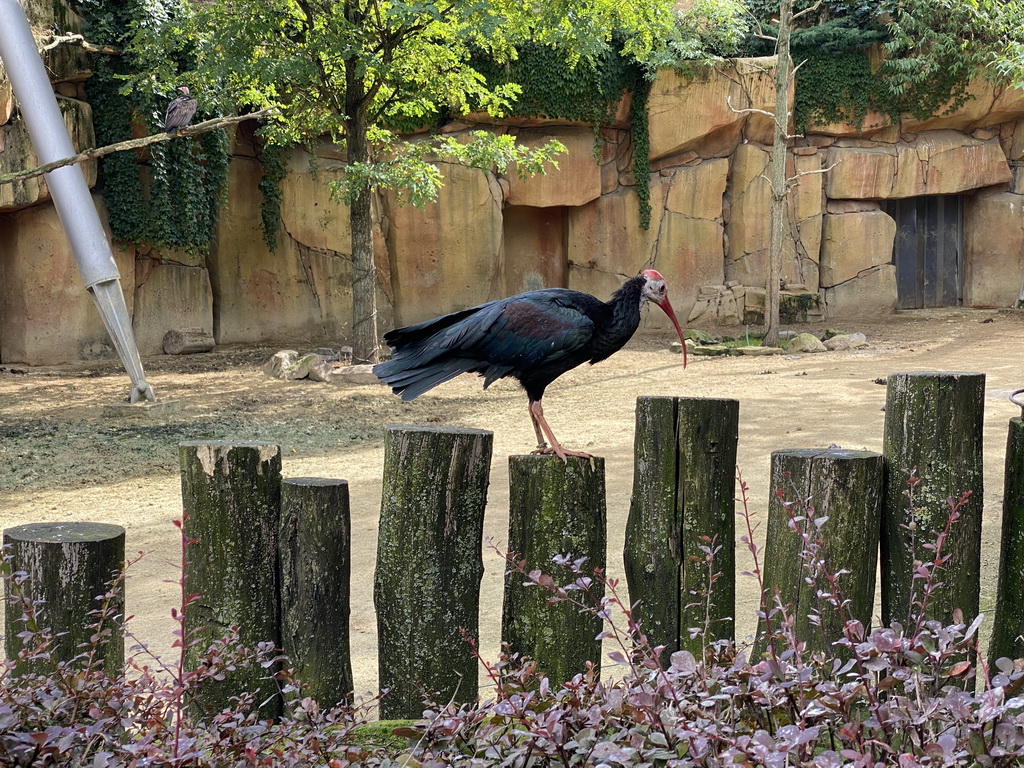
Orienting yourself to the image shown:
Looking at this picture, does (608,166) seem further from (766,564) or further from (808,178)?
(766,564)

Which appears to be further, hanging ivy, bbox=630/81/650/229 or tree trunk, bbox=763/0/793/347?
hanging ivy, bbox=630/81/650/229

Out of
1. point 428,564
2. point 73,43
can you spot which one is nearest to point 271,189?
point 73,43

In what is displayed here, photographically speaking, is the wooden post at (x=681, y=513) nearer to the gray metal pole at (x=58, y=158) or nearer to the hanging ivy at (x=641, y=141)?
the gray metal pole at (x=58, y=158)

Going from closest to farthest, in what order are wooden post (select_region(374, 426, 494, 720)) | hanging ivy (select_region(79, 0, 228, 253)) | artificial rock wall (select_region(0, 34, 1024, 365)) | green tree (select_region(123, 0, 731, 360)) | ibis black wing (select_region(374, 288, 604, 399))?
wooden post (select_region(374, 426, 494, 720))
ibis black wing (select_region(374, 288, 604, 399))
green tree (select_region(123, 0, 731, 360))
hanging ivy (select_region(79, 0, 228, 253))
artificial rock wall (select_region(0, 34, 1024, 365))

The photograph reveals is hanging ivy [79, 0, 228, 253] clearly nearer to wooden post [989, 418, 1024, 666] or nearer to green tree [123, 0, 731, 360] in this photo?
green tree [123, 0, 731, 360]

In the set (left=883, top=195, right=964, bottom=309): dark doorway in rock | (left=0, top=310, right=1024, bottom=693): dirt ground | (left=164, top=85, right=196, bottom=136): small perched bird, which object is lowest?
(left=0, top=310, right=1024, bottom=693): dirt ground

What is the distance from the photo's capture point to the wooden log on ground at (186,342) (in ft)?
48.7

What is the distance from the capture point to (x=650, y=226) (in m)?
17.2

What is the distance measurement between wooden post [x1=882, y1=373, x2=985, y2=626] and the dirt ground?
4.47 feet

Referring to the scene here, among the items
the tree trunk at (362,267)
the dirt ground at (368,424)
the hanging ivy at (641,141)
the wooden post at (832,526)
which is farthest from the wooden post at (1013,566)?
the hanging ivy at (641,141)

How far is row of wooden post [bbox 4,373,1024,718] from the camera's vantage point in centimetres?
246

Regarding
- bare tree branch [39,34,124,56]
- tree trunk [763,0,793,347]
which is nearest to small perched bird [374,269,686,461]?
bare tree branch [39,34,124,56]

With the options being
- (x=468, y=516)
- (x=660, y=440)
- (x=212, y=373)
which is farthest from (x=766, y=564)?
(x=212, y=373)

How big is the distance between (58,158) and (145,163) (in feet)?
18.4
